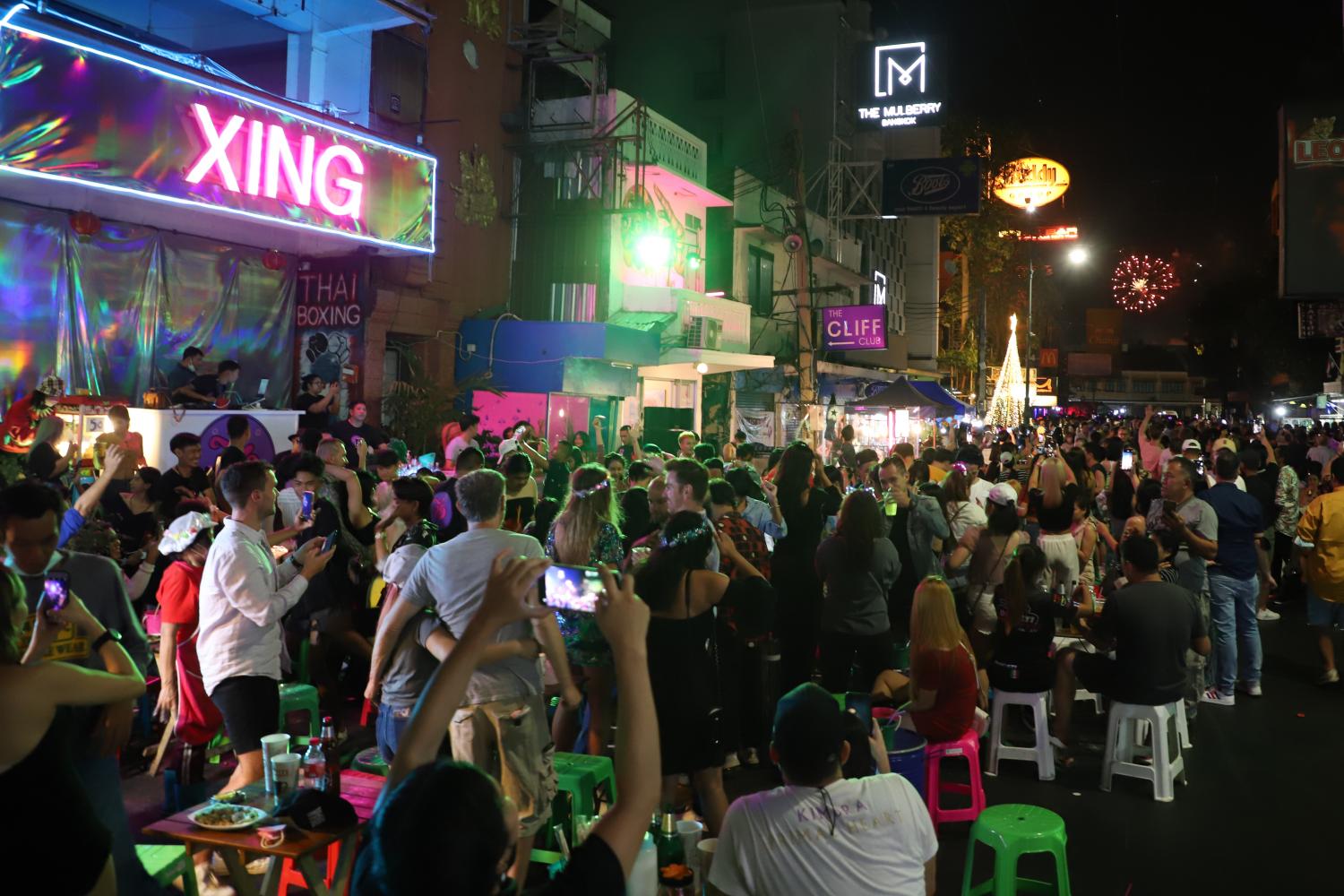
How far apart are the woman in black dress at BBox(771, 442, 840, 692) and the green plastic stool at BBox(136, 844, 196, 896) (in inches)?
170

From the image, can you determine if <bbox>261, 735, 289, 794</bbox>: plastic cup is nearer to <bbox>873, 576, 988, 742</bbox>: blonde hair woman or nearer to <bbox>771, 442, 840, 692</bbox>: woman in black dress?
<bbox>873, 576, 988, 742</bbox>: blonde hair woman

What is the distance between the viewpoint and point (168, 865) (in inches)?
153

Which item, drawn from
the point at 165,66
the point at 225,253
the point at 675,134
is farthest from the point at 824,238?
the point at 165,66

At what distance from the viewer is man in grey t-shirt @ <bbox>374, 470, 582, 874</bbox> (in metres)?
4.22

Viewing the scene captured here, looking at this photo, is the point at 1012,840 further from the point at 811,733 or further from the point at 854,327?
the point at 854,327

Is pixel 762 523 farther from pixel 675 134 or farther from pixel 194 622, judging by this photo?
pixel 675 134

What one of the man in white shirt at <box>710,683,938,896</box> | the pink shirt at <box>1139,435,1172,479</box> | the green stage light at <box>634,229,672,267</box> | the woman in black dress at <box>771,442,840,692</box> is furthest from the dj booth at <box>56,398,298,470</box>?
the pink shirt at <box>1139,435,1172,479</box>

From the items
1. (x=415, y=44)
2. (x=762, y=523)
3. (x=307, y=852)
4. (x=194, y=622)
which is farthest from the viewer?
(x=415, y=44)

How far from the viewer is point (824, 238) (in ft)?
96.2

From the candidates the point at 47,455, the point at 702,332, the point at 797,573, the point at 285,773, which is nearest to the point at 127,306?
the point at 47,455

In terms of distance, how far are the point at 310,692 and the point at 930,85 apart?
23357mm

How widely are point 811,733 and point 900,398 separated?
2031 cm

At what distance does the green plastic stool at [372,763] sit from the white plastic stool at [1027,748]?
14.3 feet

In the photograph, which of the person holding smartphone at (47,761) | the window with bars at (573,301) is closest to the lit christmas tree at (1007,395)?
the window with bars at (573,301)
